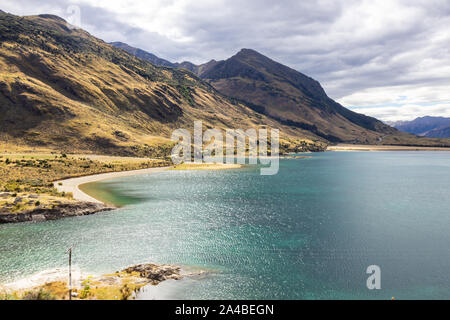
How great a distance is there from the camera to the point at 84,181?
99875 millimetres

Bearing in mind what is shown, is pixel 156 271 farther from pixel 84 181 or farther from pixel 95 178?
pixel 95 178

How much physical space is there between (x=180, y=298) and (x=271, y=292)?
10267mm

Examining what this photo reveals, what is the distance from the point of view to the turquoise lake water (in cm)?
3384

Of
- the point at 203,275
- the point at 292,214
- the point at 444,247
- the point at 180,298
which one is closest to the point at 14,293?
the point at 180,298

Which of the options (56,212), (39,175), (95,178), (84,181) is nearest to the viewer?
(56,212)

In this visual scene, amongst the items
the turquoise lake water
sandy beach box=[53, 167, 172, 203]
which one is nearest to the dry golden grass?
sandy beach box=[53, 167, 172, 203]

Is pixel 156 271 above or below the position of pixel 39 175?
below

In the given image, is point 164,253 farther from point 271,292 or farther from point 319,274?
point 319,274

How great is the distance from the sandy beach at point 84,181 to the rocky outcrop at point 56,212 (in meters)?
3.46

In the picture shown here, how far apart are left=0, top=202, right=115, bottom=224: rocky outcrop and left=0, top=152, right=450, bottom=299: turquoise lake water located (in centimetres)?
257

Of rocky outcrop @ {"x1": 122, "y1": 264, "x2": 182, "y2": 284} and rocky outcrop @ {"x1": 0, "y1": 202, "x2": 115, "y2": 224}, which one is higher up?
rocky outcrop @ {"x1": 0, "y1": 202, "x2": 115, "y2": 224}

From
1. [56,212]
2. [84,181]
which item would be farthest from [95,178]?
[56,212]

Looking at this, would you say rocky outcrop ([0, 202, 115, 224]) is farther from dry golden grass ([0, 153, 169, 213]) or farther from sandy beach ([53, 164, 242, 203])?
sandy beach ([53, 164, 242, 203])

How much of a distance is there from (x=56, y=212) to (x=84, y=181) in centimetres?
4236
